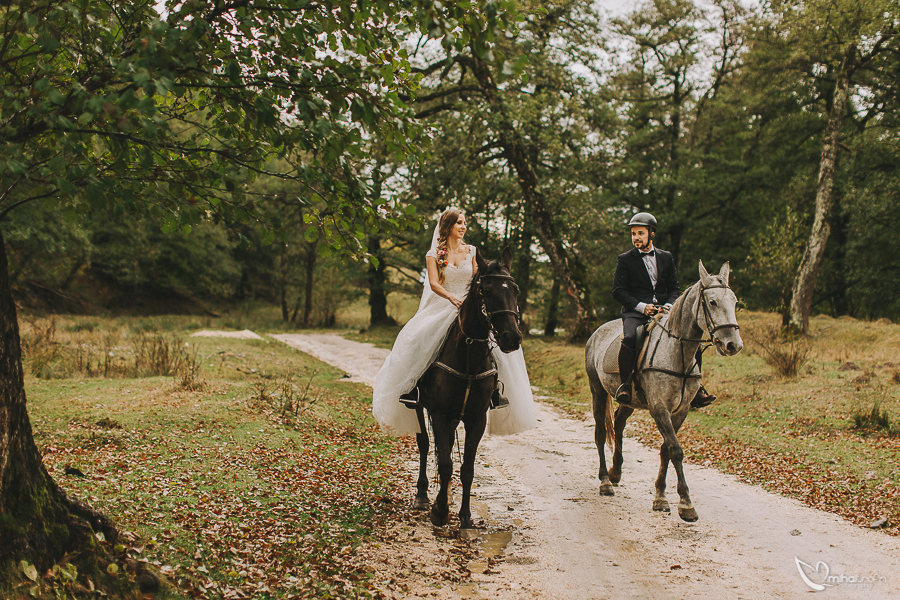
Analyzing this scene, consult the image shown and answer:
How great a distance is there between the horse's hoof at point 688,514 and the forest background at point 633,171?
10.4m

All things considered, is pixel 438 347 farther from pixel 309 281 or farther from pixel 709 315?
pixel 309 281

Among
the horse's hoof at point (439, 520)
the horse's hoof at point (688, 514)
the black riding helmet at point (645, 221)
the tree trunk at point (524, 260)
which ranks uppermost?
the tree trunk at point (524, 260)

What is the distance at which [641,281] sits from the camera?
24.3ft

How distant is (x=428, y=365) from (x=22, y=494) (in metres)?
3.51

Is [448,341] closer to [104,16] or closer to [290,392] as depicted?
[104,16]

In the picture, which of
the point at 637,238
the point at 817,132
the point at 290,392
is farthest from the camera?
the point at 817,132

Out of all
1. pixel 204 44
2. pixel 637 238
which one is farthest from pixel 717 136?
pixel 204 44

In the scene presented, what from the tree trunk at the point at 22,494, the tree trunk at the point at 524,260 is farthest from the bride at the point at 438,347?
the tree trunk at the point at 524,260

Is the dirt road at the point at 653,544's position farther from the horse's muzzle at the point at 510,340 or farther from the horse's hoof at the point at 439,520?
the horse's muzzle at the point at 510,340

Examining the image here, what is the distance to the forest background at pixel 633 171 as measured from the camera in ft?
68.5

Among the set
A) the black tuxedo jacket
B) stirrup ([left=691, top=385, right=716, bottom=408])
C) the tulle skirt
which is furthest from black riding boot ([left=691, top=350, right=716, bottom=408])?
the tulle skirt

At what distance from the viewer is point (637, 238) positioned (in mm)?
7219

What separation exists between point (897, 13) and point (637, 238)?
17.7m

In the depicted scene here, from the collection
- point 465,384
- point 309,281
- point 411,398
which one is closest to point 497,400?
point 465,384
